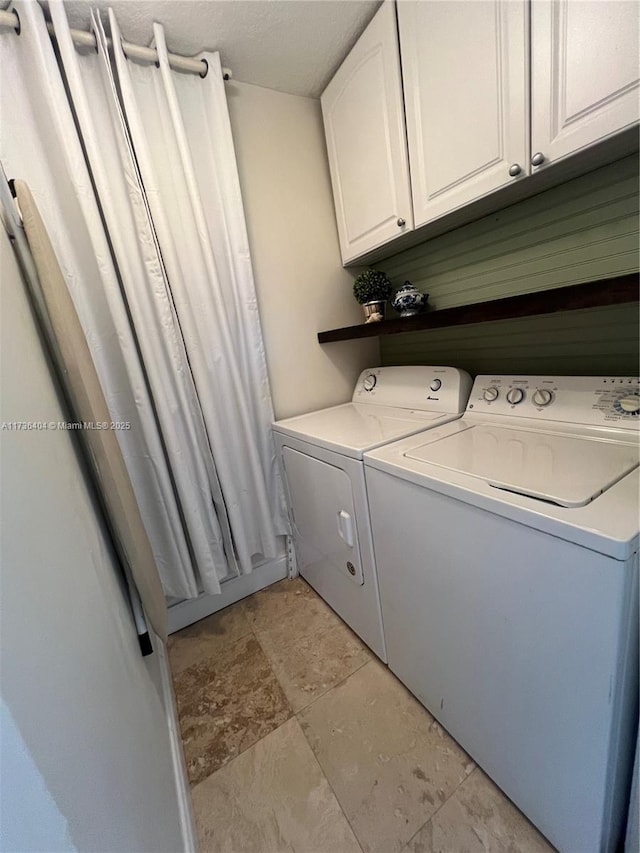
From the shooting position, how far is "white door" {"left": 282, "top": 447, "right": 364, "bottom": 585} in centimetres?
136

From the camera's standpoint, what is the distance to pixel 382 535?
3.94 ft

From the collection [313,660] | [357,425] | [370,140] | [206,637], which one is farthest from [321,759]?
[370,140]

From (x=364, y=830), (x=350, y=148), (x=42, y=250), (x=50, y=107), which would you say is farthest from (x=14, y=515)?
(x=350, y=148)

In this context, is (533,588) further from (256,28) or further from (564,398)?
(256,28)

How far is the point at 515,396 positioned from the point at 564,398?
0.54 feet

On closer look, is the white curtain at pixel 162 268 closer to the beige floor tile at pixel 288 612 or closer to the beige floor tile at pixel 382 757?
the beige floor tile at pixel 288 612

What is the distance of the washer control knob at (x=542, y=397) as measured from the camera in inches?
47.9

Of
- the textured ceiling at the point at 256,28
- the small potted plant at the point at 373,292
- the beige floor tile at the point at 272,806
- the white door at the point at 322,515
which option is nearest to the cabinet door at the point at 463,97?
the textured ceiling at the point at 256,28

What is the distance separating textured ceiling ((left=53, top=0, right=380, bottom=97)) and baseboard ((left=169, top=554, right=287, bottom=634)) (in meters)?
2.43

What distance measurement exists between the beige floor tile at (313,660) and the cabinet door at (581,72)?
1.96 m

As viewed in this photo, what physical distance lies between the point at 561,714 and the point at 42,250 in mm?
1687

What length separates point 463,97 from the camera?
1.13m

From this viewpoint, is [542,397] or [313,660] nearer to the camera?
[542,397]

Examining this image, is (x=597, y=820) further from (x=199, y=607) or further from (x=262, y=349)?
(x=262, y=349)
